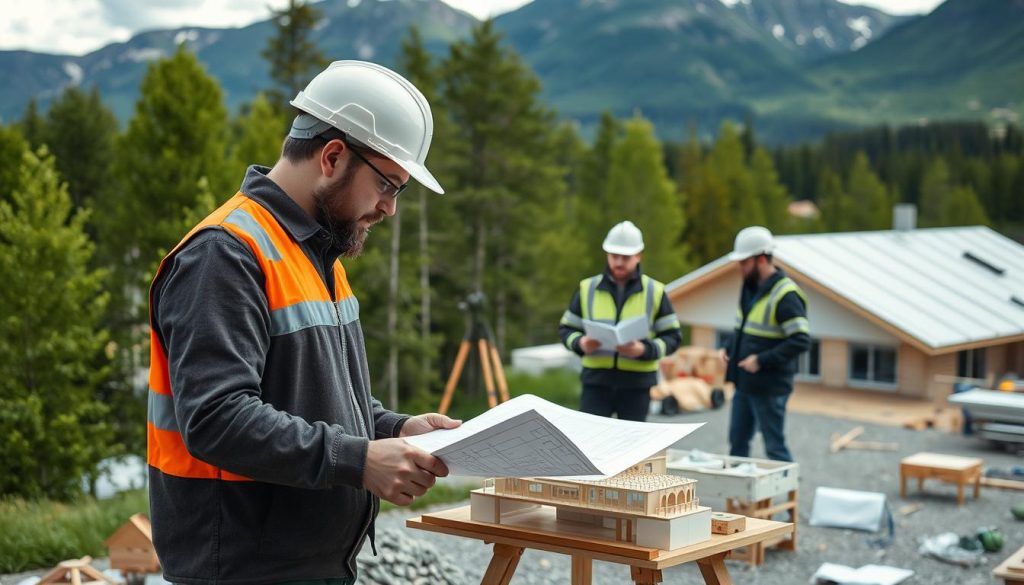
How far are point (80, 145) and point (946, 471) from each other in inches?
1143

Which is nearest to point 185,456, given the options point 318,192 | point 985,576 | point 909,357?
point 318,192

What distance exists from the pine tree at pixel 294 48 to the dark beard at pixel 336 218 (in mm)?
37921

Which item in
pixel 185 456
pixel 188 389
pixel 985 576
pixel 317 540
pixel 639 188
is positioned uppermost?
pixel 639 188

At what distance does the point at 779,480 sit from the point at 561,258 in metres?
32.1

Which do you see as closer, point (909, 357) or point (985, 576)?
point (985, 576)

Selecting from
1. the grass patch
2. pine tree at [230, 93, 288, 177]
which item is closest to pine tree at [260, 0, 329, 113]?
pine tree at [230, 93, 288, 177]

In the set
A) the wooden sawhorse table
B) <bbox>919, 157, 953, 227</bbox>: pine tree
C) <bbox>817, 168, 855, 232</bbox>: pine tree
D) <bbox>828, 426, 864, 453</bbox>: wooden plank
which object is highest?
<bbox>919, 157, 953, 227</bbox>: pine tree

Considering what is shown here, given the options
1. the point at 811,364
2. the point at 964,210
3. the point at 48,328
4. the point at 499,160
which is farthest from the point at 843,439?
the point at 964,210

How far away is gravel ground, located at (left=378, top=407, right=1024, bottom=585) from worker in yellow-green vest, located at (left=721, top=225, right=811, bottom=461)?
0.79 m

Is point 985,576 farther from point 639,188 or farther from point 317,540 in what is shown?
point 639,188

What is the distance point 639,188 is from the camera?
44.1 metres

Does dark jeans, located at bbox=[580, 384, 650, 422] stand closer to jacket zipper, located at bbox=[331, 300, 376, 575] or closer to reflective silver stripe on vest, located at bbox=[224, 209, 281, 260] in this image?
jacket zipper, located at bbox=[331, 300, 376, 575]

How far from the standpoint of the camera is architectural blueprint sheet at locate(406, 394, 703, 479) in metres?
2.59

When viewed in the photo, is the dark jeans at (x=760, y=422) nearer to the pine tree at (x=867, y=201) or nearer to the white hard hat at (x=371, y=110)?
the white hard hat at (x=371, y=110)
